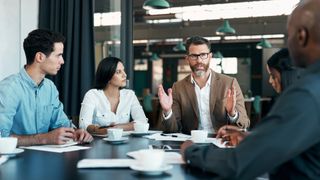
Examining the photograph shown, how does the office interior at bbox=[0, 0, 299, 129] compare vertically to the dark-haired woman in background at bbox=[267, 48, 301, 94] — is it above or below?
above

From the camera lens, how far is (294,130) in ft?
2.87

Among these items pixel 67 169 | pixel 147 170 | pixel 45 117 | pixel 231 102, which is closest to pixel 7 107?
pixel 45 117

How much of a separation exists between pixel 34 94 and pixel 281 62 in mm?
1545

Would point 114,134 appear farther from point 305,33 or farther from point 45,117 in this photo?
point 305,33

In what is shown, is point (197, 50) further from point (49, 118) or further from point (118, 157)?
point (118, 157)

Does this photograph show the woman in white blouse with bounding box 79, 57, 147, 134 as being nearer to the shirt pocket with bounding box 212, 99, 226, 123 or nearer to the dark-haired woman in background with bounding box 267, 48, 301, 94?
the shirt pocket with bounding box 212, 99, 226, 123

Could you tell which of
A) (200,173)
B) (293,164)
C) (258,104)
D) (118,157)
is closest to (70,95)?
(118,157)

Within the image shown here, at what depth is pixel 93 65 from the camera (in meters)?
3.95

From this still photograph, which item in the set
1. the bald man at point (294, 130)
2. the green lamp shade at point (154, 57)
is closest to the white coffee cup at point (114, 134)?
the bald man at point (294, 130)

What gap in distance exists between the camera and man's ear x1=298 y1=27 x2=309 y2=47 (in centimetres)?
95

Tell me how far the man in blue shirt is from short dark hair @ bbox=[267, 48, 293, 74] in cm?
111

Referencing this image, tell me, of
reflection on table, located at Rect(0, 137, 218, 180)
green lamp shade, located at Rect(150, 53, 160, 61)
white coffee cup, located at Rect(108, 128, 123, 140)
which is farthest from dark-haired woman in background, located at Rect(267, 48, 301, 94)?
green lamp shade, located at Rect(150, 53, 160, 61)

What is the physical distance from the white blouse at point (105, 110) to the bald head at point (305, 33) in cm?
184

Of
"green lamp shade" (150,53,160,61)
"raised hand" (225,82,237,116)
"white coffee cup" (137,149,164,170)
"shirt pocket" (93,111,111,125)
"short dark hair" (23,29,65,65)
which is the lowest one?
"shirt pocket" (93,111,111,125)
